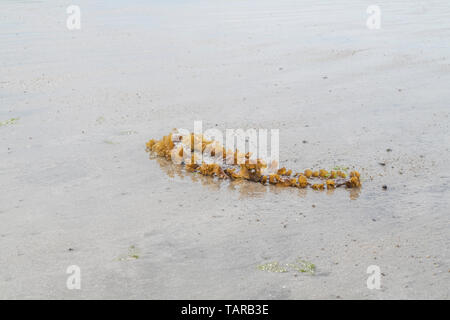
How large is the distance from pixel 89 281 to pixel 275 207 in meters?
1.45

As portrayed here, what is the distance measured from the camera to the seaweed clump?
14.1 ft

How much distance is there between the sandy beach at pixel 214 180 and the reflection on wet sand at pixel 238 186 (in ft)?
0.06

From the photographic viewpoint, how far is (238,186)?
4.35 metres

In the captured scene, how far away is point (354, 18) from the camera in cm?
1149

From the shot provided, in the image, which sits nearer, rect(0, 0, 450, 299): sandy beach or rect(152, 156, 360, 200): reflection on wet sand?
rect(0, 0, 450, 299): sandy beach

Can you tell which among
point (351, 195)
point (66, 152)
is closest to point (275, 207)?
point (351, 195)

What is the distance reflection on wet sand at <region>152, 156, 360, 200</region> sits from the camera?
4203 mm

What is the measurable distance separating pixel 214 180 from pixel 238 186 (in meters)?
0.22

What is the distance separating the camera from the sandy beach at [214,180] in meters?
3.18

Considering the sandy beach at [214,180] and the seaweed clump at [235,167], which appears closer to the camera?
the sandy beach at [214,180]

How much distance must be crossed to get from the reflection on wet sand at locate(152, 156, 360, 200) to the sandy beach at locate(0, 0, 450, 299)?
17mm

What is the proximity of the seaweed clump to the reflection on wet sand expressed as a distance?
4cm
